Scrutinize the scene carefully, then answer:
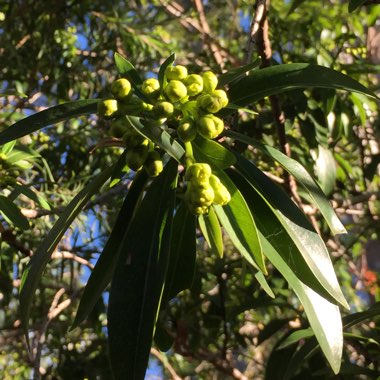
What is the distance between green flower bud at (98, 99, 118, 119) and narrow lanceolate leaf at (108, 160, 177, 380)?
203 millimetres

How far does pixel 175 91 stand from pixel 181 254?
→ 36cm

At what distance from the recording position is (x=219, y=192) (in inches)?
37.1

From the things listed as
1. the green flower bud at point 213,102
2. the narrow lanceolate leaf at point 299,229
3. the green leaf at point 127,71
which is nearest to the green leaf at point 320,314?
the narrow lanceolate leaf at point 299,229

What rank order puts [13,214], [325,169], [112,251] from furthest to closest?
[325,169] < [13,214] < [112,251]

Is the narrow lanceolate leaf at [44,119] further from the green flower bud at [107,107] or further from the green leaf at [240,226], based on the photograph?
the green leaf at [240,226]

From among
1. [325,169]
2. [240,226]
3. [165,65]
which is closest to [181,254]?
[240,226]

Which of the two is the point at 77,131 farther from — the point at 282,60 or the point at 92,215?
the point at 282,60

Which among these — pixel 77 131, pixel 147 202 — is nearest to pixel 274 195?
pixel 147 202

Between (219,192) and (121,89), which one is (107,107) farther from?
(219,192)

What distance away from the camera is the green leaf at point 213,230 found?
1.04 metres

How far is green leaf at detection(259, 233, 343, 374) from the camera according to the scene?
3.22 ft

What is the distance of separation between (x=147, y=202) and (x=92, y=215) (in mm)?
1255

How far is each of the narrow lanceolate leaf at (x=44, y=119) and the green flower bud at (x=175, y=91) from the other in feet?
0.42

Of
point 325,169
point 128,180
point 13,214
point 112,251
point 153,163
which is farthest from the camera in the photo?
point 128,180
